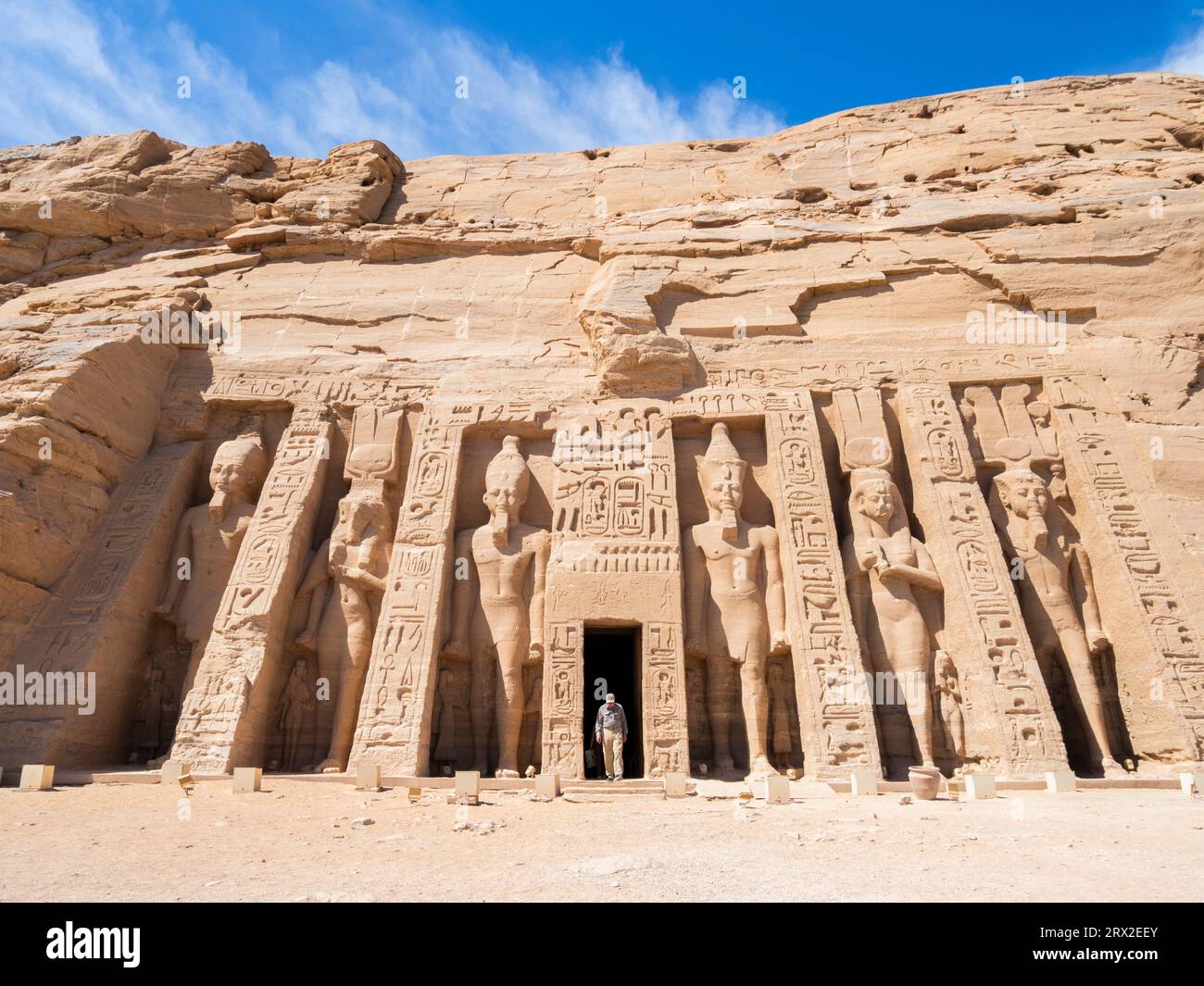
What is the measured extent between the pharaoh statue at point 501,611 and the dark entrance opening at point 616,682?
33.3 inches

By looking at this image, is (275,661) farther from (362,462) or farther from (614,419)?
(614,419)

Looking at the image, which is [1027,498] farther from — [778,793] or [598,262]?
[598,262]

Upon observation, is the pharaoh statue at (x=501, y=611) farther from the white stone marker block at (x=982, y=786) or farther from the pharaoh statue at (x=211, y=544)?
the white stone marker block at (x=982, y=786)

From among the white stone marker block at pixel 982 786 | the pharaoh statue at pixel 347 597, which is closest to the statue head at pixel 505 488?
the pharaoh statue at pixel 347 597

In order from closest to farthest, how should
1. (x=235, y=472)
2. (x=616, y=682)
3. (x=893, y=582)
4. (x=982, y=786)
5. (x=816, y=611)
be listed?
(x=982, y=786)
(x=816, y=611)
(x=893, y=582)
(x=235, y=472)
(x=616, y=682)

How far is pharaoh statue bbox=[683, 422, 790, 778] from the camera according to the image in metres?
9.55

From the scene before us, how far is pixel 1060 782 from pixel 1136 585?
2901 millimetres

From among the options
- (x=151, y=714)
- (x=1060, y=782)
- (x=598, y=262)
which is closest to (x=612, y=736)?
(x=1060, y=782)

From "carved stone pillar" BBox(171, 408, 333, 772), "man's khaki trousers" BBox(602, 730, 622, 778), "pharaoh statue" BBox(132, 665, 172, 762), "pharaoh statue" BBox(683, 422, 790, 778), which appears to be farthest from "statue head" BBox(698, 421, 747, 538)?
"pharaoh statue" BBox(132, 665, 172, 762)

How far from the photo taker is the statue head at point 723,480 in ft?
34.0

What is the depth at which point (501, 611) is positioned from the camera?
32.8 ft

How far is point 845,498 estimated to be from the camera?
11.1 m

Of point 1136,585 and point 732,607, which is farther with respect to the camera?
point 732,607

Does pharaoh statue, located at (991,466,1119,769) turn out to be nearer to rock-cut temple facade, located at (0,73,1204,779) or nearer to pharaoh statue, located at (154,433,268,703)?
rock-cut temple facade, located at (0,73,1204,779)
